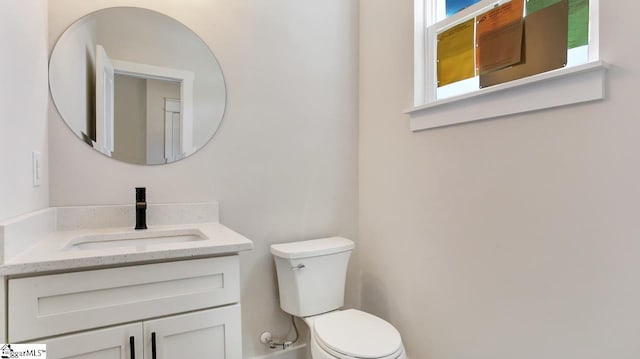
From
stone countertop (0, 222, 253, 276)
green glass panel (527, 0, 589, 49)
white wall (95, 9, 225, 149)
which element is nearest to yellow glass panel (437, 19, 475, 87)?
green glass panel (527, 0, 589, 49)

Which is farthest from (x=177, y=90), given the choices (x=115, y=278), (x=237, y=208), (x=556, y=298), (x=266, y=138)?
(x=556, y=298)

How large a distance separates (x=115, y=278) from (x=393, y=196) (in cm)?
134

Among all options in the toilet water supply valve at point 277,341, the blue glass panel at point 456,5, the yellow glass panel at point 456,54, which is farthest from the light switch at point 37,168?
the blue glass panel at point 456,5

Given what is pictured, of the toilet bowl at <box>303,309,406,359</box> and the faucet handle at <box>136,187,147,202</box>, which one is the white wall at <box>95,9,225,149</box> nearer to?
the faucet handle at <box>136,187,147,202</box>

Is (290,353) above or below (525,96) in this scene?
below

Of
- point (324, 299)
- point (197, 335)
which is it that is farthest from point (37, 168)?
point (324, 299)

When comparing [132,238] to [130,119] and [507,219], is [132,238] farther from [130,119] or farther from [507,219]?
[507,219]

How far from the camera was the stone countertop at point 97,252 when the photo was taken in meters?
0.87

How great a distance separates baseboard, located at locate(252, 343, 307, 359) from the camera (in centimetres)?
178

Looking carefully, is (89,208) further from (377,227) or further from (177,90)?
(377,227)

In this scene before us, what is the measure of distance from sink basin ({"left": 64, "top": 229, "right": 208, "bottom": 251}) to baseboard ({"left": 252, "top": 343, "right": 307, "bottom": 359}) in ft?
2.67

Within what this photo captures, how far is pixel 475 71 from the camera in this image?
1.49 meters

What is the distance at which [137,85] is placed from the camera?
59.4 inches

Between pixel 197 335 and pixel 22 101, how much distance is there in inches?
39.0
